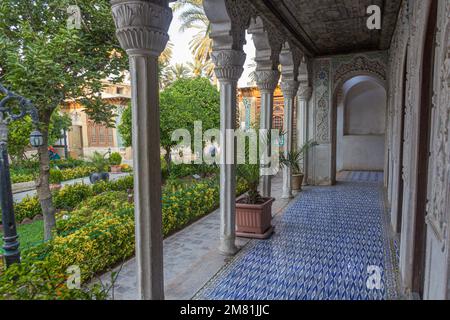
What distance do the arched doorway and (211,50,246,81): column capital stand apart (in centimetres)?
932

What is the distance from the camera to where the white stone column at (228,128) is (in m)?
4.50

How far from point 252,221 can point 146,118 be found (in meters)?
3.11

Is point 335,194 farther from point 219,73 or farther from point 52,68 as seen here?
point 52,68

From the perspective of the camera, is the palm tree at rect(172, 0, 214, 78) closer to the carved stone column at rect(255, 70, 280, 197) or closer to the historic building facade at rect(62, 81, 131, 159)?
the historic building facade at rect(62, 81, 131, 159)

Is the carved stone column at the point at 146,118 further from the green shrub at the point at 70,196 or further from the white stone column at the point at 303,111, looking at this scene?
the green shrub at the point at 70,196

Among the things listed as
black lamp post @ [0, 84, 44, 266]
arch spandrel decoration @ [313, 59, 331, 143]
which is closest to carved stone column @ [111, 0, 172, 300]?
black lamp post @ [0, 84, 44, 266]

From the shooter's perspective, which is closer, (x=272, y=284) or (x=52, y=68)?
(x=272, y=284)

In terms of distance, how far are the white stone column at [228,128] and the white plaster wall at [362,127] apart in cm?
950

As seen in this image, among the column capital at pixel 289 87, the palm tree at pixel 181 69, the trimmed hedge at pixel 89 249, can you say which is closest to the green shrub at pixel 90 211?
the trimmed hedge at pixel 89 249

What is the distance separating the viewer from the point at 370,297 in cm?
344

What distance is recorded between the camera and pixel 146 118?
2.79m
